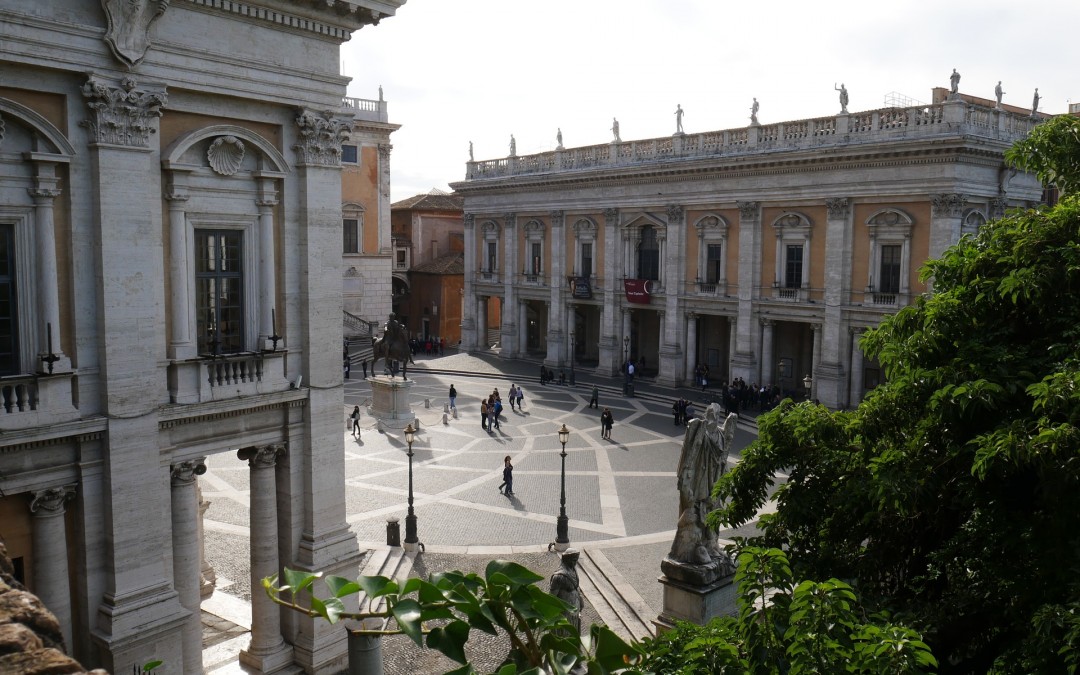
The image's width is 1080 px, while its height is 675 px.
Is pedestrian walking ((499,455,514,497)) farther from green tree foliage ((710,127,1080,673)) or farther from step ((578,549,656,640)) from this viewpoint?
green tree foliage ((710,127,1080,673))

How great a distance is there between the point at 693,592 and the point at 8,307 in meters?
11.9

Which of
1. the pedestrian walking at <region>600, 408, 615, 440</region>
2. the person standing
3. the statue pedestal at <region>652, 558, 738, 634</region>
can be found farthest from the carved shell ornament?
the pedestrian walking at <region>600, 408, 615, 440</region>

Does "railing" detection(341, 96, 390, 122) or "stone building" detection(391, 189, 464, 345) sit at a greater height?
"railing" detection(341, 96, 390, 122)

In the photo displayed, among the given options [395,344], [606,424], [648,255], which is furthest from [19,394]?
[648,255]

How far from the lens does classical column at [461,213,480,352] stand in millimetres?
54469

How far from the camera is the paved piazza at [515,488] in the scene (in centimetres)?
2092

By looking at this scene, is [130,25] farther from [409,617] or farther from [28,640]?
[409,617]

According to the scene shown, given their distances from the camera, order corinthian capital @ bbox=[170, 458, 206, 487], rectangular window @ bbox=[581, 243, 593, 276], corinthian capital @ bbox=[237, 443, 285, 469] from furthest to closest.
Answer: rectangular window @ bbox=[581, 243, 593, 276]
corinthian capital @ bbox=[237, 443, 285, 469]
corinthian capital @ bbox=[170, 458, 206, 487]

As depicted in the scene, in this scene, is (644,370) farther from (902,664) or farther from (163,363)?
(902,664)

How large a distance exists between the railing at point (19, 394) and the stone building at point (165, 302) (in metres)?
0.02

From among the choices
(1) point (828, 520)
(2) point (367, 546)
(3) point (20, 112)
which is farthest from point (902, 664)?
(2) point (367, 546)

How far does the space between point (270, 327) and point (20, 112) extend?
452 cm

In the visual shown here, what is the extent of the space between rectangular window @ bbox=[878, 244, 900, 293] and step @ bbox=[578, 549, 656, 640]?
20844 millimetres

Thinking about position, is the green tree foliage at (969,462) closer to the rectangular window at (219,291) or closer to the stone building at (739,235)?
the rectangular window at (219,291)
